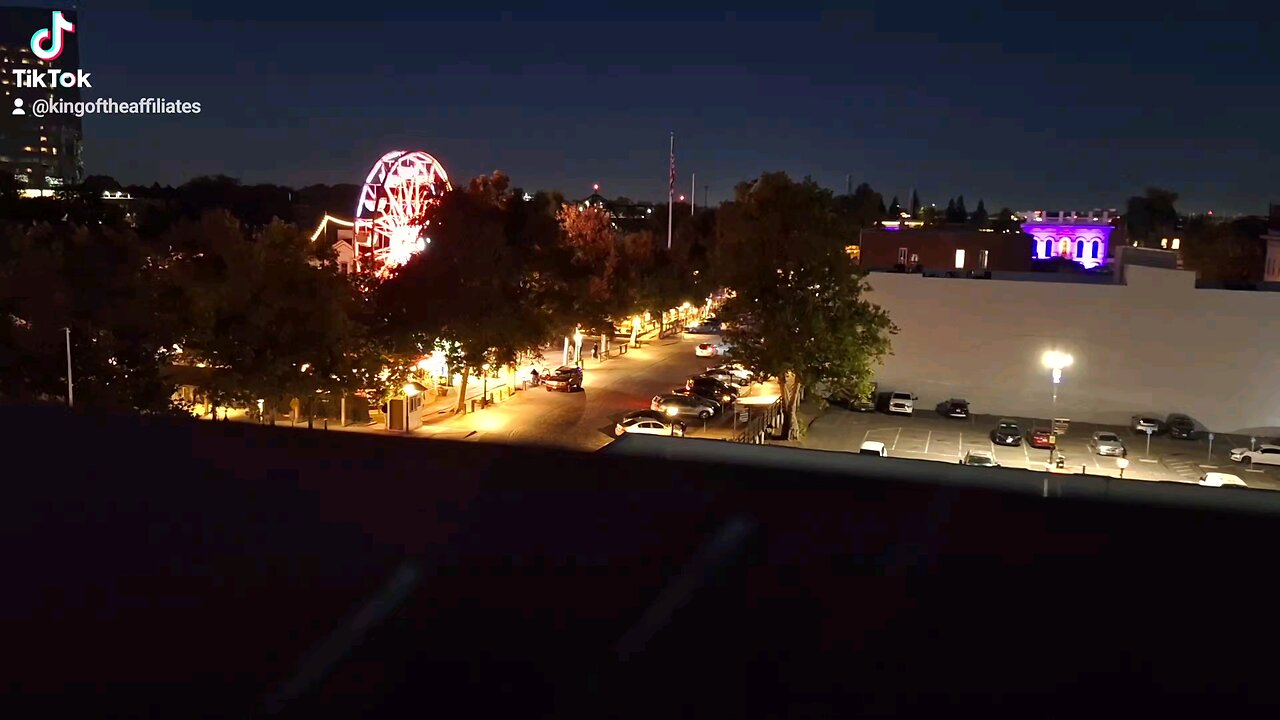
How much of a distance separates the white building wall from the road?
5.62 m

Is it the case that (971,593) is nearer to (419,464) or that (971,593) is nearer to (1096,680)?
(1096,680)

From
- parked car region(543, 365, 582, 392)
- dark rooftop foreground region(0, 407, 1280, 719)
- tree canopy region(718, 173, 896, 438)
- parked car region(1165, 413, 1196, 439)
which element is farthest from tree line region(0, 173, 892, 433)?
parked car region(1165, 413, 1196, 439)

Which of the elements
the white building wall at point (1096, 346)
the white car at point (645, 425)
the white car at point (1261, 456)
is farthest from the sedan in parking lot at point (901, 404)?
the white car at point (1261, 456)

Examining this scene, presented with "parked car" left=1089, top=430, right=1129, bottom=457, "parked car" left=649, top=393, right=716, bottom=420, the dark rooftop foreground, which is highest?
the dark rooftop foreground

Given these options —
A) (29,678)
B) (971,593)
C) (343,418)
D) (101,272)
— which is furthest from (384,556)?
(343,418)

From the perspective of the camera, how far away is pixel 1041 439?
17.9 metres

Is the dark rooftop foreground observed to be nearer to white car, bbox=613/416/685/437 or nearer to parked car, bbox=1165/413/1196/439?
white car, bbox=613/416/685/437

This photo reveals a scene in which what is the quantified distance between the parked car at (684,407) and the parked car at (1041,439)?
21.3ft

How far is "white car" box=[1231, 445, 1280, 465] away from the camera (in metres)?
17.5

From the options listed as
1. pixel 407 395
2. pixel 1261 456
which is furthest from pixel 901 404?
pixel 407 395

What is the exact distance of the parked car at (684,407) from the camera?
19.8m

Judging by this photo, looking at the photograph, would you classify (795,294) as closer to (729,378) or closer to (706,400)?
(706,400)

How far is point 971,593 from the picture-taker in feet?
6.13

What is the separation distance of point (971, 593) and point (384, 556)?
1.34 metres
